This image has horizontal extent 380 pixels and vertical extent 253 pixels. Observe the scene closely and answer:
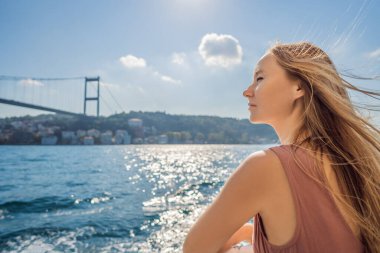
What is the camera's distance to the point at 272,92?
89 centimetres

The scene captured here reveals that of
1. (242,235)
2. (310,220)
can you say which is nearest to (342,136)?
(310,220)

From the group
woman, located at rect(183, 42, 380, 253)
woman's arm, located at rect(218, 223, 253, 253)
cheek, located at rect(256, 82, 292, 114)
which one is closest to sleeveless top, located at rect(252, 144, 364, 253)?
woman, located at rect(183, 42, 380, 253)

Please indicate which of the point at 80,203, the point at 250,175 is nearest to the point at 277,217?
the point at 250,175

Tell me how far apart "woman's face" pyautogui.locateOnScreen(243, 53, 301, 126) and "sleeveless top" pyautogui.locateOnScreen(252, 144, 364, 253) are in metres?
0.19

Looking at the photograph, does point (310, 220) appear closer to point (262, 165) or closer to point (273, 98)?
point (262, 165)

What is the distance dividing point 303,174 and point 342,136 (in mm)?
224

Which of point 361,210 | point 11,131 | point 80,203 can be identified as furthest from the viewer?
point 11,131

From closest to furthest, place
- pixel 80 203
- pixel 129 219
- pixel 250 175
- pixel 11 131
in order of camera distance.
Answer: pixel 250 175 < pixel 129 219 < pixel 80 203 < pixel 11 131

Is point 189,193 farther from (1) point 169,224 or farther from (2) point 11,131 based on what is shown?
(2) point 11,131

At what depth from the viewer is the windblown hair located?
782 mm

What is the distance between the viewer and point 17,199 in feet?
26.6

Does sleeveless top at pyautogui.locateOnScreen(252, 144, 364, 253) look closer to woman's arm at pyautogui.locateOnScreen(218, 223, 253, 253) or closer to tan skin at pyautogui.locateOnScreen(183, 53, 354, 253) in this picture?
tan skin at pyautogui.locateOnScreen(183, 53, 354, 253)

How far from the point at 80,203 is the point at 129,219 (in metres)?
2.58

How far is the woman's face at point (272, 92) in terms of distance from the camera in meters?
0.88
